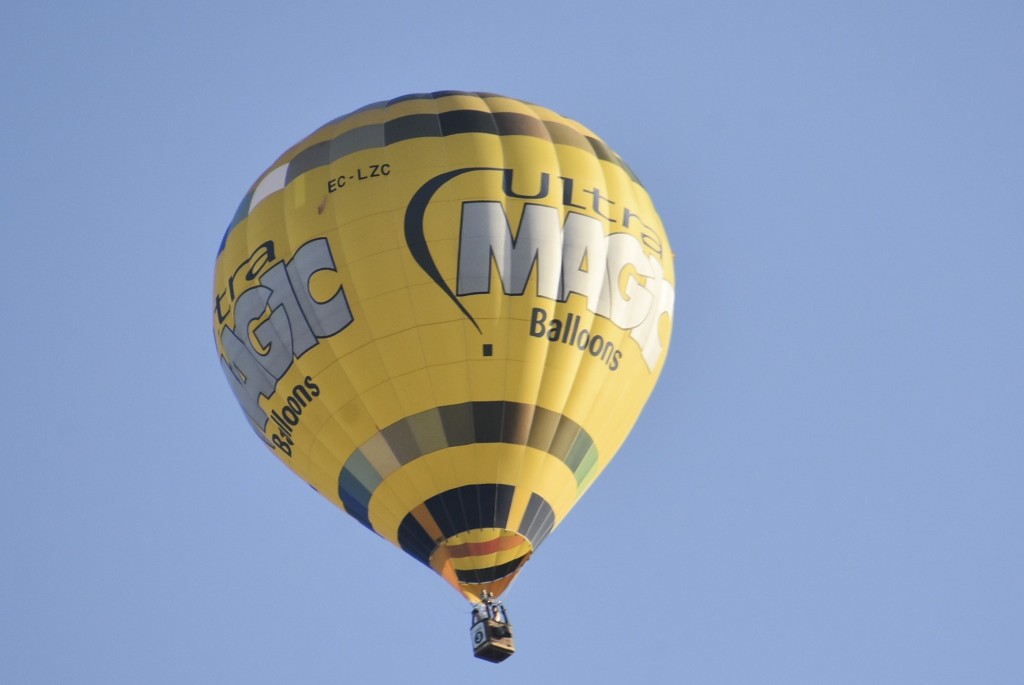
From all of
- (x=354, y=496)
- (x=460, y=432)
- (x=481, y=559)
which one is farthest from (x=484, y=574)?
(x=354, y=496)

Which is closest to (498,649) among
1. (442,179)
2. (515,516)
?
(515,516)

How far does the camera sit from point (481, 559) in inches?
791

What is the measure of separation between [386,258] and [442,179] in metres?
1.09

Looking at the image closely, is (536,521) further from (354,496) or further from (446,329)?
(446,329)

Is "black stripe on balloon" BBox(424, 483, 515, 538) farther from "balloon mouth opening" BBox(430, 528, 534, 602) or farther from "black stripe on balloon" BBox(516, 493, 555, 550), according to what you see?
"black stripe on balloon" BBox(516, 493, 555, 550)

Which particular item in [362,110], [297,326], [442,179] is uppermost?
[362,110]

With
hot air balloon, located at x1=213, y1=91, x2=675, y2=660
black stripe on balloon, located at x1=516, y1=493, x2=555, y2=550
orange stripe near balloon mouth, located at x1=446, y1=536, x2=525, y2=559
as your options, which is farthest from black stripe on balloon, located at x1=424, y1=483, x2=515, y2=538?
black stripe on balloon, located at x1=516, y1=493, x2=555, y2=550

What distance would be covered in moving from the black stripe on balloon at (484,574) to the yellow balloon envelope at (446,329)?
22mm

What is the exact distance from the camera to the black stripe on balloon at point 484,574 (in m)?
20.2

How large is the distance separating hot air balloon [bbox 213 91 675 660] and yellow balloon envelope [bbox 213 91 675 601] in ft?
0.07

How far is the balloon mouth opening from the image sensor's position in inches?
789

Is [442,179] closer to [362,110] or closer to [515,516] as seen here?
[362,110]

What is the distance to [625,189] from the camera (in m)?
21.8

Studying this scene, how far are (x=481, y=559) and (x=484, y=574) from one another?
18cm
